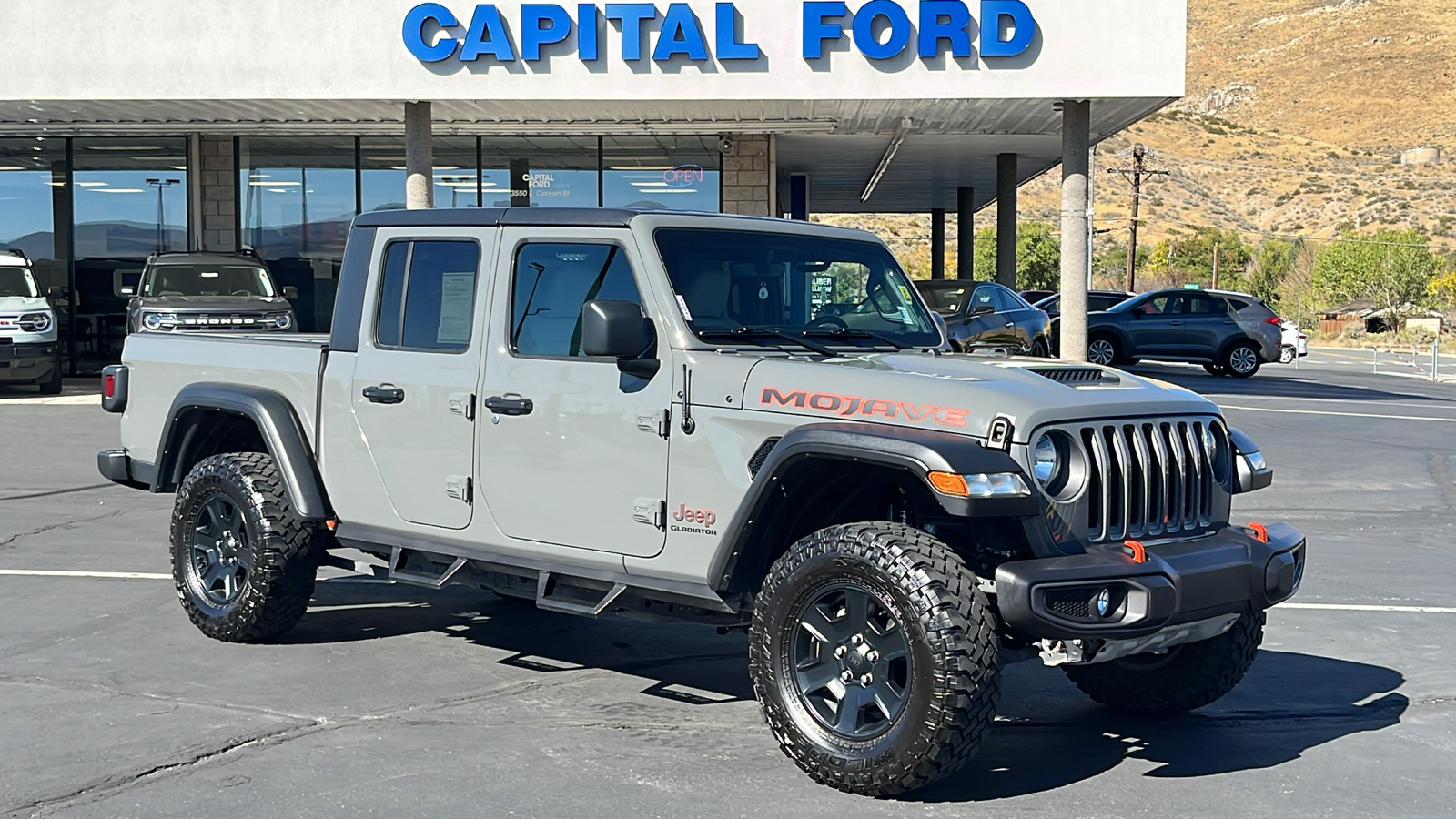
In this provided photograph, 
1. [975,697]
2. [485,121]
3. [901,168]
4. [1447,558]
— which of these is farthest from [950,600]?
[901,168]

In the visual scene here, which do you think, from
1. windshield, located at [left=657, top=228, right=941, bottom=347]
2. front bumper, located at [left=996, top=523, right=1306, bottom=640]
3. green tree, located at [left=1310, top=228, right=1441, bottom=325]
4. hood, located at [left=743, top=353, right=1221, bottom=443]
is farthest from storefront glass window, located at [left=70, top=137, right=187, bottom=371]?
green tree, located at [left=1310, top=228, right=1441, bottom=325]

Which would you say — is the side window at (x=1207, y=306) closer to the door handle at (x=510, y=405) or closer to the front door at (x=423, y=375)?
the front door at (x=423, y=375)

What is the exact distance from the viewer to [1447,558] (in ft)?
33.7

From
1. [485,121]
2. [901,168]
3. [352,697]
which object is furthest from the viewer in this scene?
[901,168]

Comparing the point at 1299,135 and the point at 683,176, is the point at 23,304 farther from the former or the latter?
the point at 1299,135

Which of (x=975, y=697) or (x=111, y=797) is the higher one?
(x=975, y=697)

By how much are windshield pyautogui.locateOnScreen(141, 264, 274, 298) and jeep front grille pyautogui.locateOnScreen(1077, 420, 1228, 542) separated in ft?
55.6

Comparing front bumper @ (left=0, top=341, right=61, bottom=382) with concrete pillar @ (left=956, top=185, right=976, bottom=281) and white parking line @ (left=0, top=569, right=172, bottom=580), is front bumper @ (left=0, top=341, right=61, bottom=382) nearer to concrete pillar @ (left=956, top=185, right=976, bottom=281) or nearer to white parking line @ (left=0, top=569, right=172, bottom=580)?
white parking line @ (left=0, top=569, right=172, bottom=580)

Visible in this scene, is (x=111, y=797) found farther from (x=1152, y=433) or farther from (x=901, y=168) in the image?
(x=901, y=168)

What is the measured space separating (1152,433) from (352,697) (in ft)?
10.9

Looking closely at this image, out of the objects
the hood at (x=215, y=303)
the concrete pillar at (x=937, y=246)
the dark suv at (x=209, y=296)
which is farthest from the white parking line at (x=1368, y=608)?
the concrete pillar at (x=937, y=246)

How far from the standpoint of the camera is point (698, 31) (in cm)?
1839

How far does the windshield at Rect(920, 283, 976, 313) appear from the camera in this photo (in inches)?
849

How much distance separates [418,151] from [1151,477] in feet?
51.6
